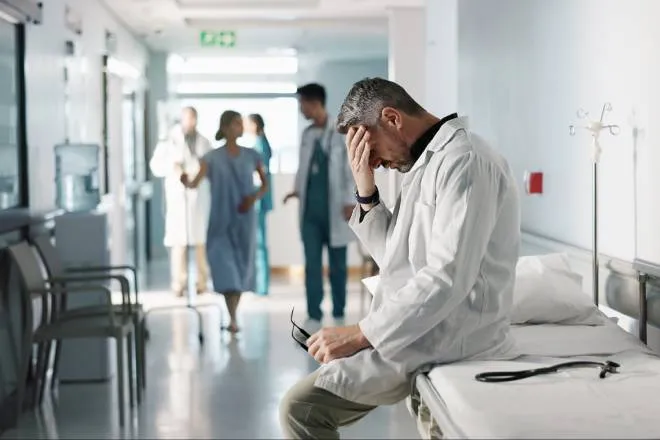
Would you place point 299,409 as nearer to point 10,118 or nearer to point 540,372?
point 540,372

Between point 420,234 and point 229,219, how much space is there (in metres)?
5.07

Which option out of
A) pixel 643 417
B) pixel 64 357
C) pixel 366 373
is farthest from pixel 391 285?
pixel 64 357

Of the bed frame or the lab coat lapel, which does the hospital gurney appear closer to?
the bed frame

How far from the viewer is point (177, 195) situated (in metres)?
10.4

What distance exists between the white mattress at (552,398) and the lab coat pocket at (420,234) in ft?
0.93

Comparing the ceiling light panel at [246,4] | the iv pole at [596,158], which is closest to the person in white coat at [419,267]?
the iv pole at [596,158]

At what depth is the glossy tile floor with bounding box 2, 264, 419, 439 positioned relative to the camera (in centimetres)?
514

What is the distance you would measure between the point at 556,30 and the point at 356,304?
478 cm

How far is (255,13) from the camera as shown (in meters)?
10.9

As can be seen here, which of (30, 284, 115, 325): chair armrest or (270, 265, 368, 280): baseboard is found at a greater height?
(30, 284, 115, 325): chair armrest

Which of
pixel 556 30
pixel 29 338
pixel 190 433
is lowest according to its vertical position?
pixel 190 433

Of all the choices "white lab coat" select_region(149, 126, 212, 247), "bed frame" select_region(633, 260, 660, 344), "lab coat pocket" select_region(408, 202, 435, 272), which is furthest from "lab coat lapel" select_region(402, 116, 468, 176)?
"white lab coat" select_region(149, 126, 212, 247)

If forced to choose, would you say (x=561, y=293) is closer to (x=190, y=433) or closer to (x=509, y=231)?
(x=509, y=231)

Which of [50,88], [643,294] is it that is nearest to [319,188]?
[50,88]
